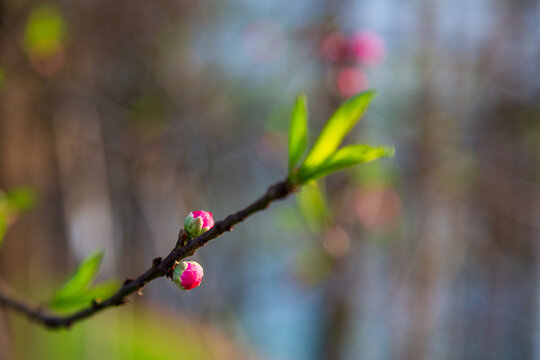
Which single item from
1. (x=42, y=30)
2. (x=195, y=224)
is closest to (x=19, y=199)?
(x=195, y=224)

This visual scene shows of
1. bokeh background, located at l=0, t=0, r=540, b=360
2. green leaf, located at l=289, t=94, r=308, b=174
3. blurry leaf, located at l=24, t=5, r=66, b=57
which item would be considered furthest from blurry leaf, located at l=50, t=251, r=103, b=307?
blurry leaf, located at l=24, t=5, r=66, b=57

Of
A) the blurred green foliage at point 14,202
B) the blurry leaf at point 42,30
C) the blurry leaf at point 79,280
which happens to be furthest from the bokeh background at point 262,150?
the blurry leaf at point 79,280

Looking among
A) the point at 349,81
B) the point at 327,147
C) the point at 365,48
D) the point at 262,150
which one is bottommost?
the point at 262,150

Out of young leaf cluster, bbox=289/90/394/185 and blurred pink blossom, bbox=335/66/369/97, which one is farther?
blurred pink blossom, bbox=335/66/369/97

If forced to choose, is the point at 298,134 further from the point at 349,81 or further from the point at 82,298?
the point at 349,81

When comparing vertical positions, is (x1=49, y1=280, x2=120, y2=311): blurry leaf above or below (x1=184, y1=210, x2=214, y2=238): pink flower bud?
below

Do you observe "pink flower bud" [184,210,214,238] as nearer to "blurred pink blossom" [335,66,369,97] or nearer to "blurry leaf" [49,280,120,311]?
"blurry leaf" [49,280,120,311]

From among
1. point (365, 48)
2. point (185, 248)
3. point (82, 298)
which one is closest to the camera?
point (185, 248)

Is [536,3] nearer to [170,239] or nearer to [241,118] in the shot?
[241,118]
